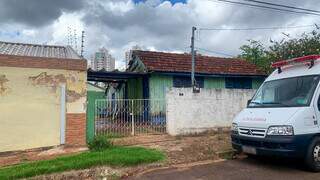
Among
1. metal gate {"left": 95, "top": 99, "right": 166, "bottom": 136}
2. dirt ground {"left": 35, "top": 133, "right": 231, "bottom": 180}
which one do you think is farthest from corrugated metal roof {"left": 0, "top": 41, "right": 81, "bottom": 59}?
dirt ground {"left": 35, "top": 133, "right": 231, "bottom": 180}

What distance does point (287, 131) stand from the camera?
25.7ft

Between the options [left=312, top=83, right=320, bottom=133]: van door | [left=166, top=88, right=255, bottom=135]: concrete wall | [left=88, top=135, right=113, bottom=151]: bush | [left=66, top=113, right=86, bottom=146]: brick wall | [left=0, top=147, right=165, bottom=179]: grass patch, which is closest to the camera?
[left=312, top=83, right=320, bottom=133]: van door

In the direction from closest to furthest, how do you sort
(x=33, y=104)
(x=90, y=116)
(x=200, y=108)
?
(x=33, y=104) → (x=90, y=116) → (x=200, y=108)

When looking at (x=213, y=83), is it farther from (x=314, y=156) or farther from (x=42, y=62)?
(x=314, y=156)

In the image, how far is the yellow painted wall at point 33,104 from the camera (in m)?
11.1

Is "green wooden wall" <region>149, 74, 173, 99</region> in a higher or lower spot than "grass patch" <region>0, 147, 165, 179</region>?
higher

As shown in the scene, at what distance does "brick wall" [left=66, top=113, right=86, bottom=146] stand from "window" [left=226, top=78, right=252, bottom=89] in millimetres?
10961

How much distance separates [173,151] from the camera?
35.0ft

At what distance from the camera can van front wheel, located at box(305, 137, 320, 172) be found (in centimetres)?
786

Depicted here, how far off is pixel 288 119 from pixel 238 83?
13582 millimetres

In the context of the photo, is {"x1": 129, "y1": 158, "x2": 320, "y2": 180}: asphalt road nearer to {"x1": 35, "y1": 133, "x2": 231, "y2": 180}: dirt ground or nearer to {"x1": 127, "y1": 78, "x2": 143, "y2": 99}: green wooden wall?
{"x1": 35, "y1": 133, "x2": 231, "y2": 180}: dirt ground

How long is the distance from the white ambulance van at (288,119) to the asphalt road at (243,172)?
1.29 ft

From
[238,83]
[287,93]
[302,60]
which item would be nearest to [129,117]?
[287,93]

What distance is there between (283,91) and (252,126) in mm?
1289
